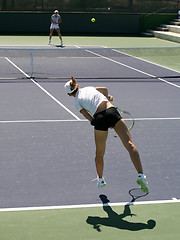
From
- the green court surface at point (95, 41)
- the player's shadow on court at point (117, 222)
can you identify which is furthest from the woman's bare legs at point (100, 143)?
the green court surface at point (95, 41)

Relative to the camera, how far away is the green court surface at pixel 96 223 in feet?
21.3

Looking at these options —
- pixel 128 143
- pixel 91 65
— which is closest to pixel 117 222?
pixel 128 143

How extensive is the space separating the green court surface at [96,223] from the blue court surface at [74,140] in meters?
0.37

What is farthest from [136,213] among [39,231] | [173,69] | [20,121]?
[173,69]

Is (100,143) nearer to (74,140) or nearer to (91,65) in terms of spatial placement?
(74,140)

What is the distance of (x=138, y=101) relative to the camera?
1563 centimetres

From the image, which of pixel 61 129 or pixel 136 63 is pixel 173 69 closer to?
pixel 136 63

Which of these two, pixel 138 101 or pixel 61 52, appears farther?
pixel 61 52

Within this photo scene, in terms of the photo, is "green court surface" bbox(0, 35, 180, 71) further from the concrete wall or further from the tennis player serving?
the tennis player serving

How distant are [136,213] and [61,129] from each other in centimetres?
506

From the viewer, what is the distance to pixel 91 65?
22.8 m

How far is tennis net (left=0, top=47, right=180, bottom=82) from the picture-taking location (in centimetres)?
2000

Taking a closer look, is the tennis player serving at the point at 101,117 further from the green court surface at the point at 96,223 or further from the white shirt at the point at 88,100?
the green court surface at the point at 96,223

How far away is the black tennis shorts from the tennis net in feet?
37.9
